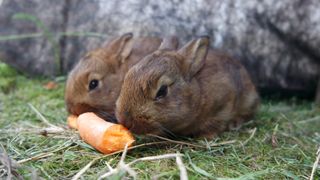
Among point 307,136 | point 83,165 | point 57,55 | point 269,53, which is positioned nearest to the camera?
point 83,165

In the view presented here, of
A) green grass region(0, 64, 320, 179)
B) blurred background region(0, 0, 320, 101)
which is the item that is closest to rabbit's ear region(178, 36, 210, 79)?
green grass region(0, 64, 320, 179)

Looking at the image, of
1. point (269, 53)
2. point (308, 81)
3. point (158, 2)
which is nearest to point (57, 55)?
point (158, 2)


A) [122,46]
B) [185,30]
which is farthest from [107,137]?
[185,30]

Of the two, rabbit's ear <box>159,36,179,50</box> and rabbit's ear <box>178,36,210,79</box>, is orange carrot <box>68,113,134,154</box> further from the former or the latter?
rabbit's ear <box>159,36,179,50</box>

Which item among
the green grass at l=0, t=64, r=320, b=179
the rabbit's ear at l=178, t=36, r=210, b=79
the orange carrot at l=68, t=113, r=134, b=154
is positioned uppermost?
the rabbit's ear at l=178, t=36, r=210, b=79

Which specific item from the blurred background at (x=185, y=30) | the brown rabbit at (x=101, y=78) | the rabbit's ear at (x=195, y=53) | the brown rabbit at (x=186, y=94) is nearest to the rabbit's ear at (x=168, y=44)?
the brown rabbit at (x=186, y=94)

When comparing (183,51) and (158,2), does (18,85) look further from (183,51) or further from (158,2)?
(183,51)
